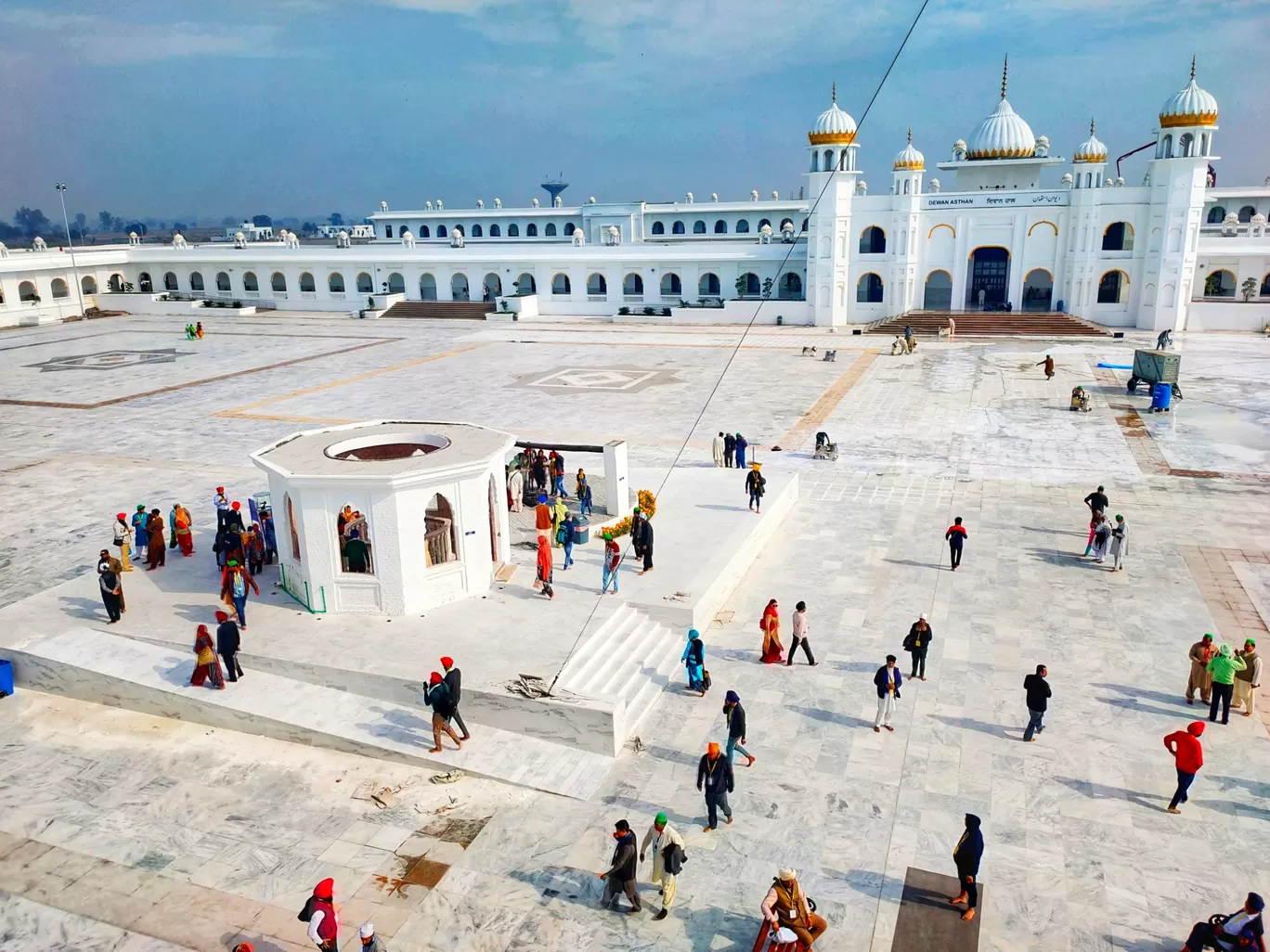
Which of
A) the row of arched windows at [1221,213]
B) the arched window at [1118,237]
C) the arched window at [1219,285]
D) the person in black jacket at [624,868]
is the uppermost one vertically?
the row of arched windows at [1221,213]

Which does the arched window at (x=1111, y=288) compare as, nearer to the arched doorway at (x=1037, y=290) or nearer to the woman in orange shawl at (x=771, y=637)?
the arched doorway at (x=1037, y=290)

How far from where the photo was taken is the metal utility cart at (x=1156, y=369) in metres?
26.8

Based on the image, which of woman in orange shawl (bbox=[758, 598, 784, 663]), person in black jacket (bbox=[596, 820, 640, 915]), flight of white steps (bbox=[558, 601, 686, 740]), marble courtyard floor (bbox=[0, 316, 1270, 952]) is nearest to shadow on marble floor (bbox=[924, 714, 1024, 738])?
marble courtyard floor (bbox=[0, 316, 1270, 952])

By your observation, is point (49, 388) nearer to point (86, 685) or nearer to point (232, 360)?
point (232, 360)

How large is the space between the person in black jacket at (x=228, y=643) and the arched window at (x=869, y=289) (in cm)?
3807

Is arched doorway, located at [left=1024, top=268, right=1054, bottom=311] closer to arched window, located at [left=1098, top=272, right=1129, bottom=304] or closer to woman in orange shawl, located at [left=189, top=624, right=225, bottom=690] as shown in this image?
arched window, located at [left=1098, top=272, right=1129, bottom=304]

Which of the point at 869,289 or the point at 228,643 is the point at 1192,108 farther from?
the point at 228,643

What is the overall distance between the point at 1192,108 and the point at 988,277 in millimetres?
10085

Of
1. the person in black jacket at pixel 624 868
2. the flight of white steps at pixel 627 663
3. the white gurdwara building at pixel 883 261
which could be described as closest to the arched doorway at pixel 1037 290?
→ the white gurdwara building at pixel 883 261

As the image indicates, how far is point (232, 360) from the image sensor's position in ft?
125

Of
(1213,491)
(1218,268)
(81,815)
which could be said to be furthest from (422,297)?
(81,815)

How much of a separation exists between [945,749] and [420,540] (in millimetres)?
7040

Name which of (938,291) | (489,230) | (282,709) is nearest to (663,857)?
(282,709)

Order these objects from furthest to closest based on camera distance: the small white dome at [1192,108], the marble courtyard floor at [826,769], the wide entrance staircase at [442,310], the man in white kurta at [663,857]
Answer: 1. the wide entrance staircase at [442,310]
2. the small white dome at [1192,108]
3. the marble courtyard floor at [826,769]
4. the man in white kurta at [663,857]
